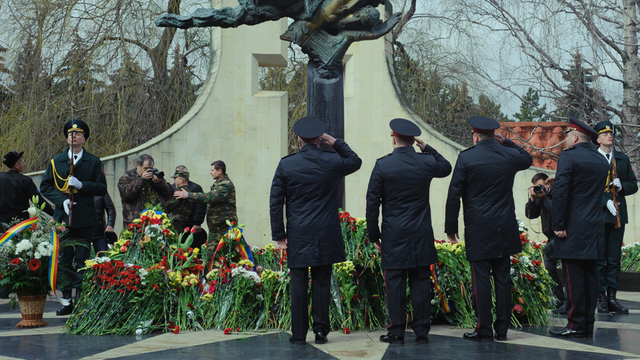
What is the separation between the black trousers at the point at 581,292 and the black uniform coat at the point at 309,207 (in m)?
1.87

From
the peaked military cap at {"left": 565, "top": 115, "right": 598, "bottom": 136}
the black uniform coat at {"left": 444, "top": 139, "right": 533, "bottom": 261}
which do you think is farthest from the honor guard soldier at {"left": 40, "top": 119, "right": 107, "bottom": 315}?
the peaked military cap at {"left": 565, "top": 115, "right": 598, "bottom": 136}

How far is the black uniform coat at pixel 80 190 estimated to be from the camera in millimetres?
6660

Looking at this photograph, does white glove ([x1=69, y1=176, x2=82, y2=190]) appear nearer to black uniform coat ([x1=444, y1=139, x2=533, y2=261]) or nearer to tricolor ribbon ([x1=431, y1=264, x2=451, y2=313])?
tricolor ribbon ([x1=431, y1=264, x2=451, y2=313])

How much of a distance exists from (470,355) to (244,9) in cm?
343

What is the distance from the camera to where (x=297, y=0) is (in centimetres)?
582

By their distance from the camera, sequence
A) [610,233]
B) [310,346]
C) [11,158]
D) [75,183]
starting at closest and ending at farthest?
[310,346] < [75,183] < [610,233] < [11,158]

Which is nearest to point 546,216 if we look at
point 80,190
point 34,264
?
point 80,190

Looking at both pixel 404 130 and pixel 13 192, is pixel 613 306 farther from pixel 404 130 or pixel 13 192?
pixel 13 192

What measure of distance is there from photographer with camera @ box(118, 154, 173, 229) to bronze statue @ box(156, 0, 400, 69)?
2042 millimetres

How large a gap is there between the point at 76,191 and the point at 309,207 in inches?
111

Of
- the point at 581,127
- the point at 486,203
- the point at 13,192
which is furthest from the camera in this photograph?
the point at 13,192

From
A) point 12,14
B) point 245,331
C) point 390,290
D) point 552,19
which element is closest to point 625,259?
point 552,19

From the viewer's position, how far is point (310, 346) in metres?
4.94

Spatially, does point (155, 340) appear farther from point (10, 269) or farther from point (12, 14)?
point (12, 14)
